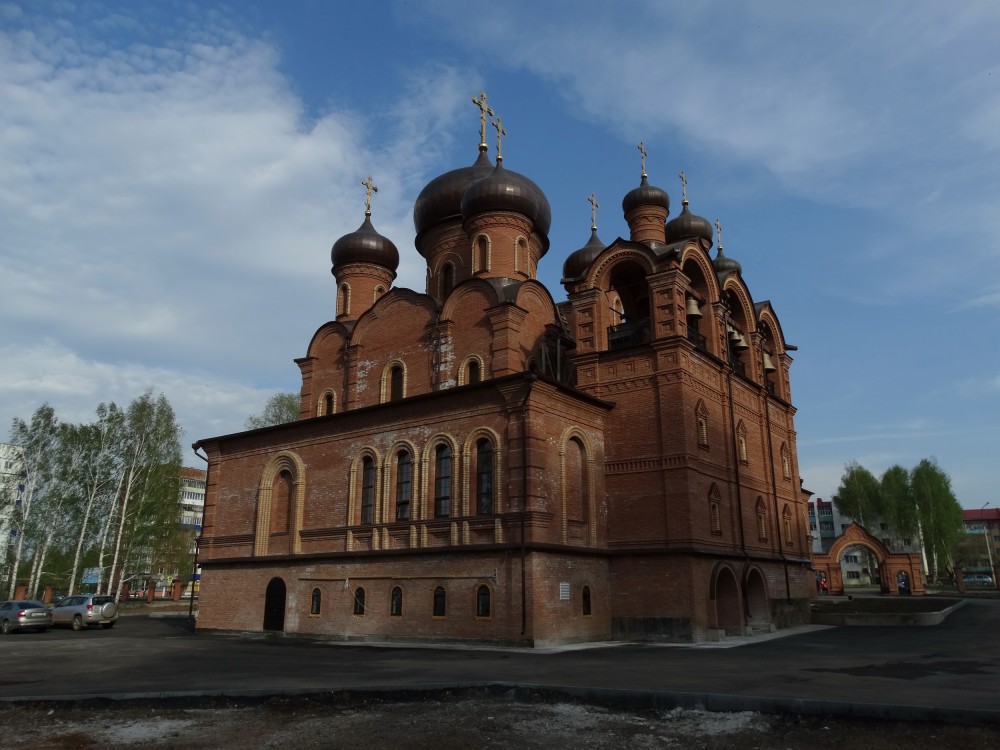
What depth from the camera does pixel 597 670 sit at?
1083 centimetres

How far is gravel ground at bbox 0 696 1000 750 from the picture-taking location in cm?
636

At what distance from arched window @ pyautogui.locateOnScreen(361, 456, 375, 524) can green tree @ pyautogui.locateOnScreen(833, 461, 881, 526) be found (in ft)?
156

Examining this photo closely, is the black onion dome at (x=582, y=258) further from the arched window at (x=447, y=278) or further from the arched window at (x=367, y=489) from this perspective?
the arched window at (x=367, y=489)

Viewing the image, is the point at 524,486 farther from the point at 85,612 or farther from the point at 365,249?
the point at 85,612

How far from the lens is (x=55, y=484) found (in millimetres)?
30891

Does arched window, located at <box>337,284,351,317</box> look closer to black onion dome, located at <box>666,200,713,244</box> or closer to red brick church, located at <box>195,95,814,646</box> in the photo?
red brick church, located at <box>195,95,814,646</box>

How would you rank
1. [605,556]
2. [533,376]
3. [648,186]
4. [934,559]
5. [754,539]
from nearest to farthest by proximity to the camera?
1. [533,376]
2. [605,556]
3. [754,539]
4. [648,186]
5. [934,559]

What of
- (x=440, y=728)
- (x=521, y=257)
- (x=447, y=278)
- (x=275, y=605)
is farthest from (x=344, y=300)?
(x=440, y=728)

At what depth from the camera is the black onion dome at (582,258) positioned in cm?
2700

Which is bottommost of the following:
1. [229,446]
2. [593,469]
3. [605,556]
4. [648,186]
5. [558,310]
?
[605,556]

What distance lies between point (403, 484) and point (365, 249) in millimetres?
9833

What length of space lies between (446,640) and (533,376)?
6.04 meters

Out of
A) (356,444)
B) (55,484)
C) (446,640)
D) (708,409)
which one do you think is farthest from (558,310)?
(55,484)

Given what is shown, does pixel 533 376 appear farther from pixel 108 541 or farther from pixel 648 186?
pixel 108 541
